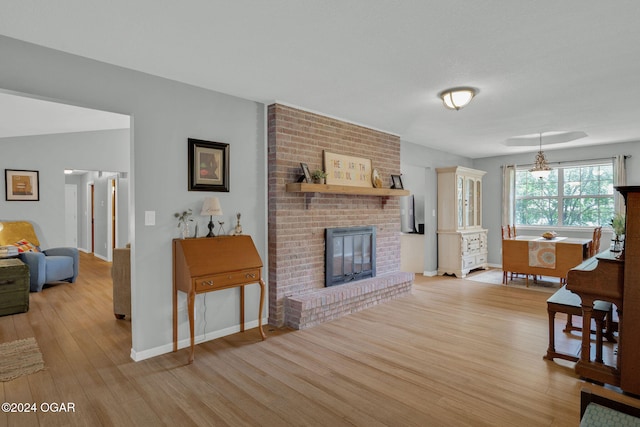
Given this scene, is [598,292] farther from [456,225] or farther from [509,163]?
[509,163]

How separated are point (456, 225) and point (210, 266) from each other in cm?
491

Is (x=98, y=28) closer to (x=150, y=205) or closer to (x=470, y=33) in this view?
(x=150, y=205)

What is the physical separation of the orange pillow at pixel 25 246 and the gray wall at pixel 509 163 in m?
8.48

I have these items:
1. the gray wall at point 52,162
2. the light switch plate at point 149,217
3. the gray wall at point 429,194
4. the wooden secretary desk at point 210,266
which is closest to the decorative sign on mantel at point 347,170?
the wooden secretary desk at point 210,266

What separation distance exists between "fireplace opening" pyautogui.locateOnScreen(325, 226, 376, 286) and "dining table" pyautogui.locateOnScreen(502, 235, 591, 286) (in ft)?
8.21

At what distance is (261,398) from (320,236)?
7.03ft

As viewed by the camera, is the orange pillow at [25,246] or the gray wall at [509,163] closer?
the orange pillow at [25,246]

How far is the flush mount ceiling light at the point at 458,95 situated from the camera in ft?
11.0

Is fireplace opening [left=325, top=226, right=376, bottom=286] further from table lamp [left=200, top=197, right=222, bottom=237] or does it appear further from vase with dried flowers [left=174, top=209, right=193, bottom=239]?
vase with dried flowers [left=174, top=209, right=193, bottom=239]

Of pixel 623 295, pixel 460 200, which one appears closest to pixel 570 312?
pixel 623 295

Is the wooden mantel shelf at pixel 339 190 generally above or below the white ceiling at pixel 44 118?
below

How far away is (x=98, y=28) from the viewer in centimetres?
225

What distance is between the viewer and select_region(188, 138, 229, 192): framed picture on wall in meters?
3.30

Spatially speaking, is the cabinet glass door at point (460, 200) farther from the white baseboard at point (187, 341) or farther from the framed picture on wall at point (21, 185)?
the framed picture on wall at point (21, 185)
